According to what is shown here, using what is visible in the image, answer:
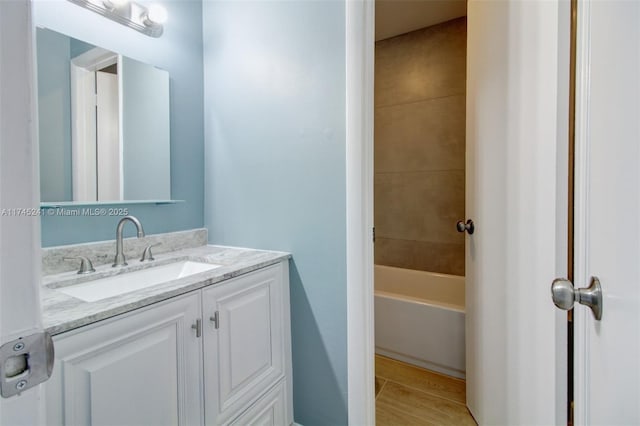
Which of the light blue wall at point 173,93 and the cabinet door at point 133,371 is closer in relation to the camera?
the cabinet door at point 133,371

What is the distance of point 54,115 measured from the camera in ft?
3.88

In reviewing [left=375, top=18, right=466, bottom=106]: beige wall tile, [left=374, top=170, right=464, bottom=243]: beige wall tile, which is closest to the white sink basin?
[left=374, top=170, right=464, bottom=243]: beige wall tile

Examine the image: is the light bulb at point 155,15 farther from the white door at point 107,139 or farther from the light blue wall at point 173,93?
the white door at point 107,139

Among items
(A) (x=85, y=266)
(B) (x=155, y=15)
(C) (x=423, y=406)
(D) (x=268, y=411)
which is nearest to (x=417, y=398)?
(C) (x=423, y=406)

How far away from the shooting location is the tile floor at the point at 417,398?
4.97 feet

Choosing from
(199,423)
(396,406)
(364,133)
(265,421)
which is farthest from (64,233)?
(396,406)

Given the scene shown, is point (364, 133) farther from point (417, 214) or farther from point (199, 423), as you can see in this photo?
point (417, 214)

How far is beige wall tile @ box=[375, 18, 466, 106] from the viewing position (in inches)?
93.7
